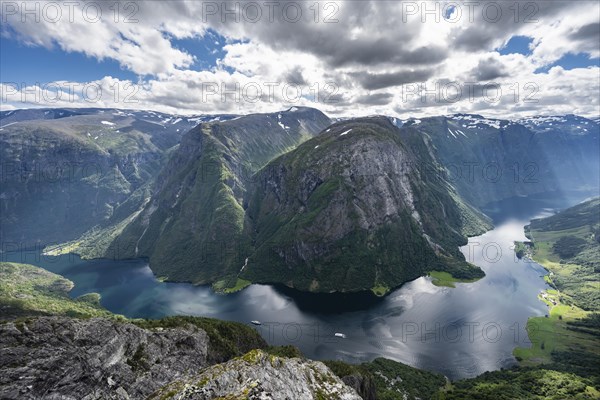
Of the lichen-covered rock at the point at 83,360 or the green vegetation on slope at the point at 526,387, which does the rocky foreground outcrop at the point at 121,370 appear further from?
the green vegetation on slope at the point at 526,387

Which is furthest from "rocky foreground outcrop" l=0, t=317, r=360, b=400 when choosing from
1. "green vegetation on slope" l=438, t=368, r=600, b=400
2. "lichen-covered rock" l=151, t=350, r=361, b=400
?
"green vegetation on slope" l=438, t=368, r=600, b=400

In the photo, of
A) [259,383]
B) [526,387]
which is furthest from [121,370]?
[526,387]

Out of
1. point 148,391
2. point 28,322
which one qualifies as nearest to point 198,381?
point 148,391

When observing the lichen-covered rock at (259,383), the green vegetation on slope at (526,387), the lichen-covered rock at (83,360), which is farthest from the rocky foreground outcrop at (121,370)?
the green vegetation on slope at (526,387)

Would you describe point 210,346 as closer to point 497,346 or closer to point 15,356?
point 15,356

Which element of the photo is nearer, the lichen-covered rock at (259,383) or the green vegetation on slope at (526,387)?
the lichen-covered rock at (259,383)

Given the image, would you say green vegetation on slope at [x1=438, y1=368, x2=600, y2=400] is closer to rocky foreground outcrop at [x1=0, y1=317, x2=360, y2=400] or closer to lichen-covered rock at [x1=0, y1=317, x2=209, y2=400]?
rocky foreground outcrop at [x1=0, y1=317, x2=360, y2=400]
